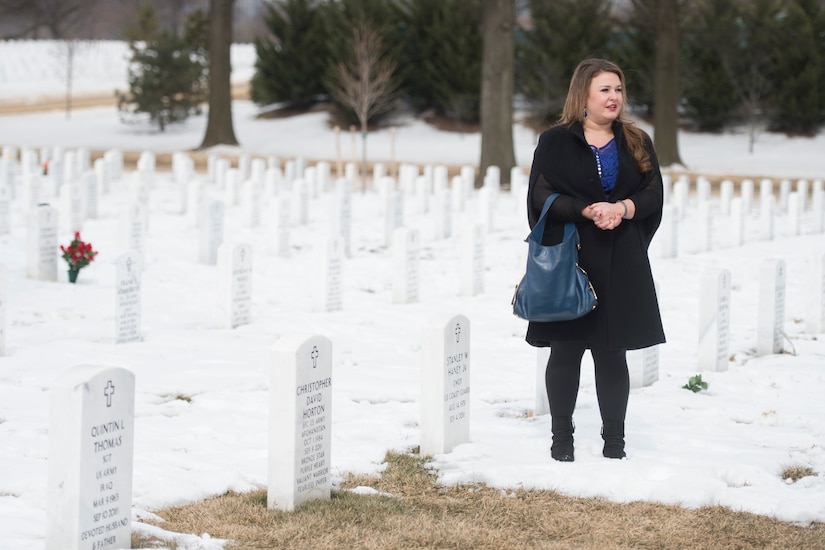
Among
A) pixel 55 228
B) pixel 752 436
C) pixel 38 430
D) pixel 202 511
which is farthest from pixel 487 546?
pixel 55 228

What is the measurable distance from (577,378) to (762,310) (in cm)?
366

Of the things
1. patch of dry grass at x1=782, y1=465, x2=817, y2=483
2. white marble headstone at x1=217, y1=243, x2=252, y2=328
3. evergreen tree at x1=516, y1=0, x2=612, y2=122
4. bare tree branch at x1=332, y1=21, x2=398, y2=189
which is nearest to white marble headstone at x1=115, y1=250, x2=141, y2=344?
white marble headstone at x1=217, y1=243, x2=252, y2=328

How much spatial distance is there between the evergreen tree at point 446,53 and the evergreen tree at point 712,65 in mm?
6147

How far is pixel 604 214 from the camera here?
17.5 feet

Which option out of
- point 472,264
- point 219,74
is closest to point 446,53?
point 219,74

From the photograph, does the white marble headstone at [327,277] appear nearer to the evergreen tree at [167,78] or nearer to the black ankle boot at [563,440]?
the black ankle boot at [563,440]

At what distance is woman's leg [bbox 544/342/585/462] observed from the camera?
18.4 ft

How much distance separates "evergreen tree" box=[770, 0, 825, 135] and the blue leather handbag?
29.1 m

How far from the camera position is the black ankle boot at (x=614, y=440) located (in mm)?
5645

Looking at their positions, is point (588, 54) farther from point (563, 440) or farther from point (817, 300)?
point (563, 440)

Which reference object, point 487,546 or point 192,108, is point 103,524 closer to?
point 487,546

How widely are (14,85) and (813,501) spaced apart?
163 feet

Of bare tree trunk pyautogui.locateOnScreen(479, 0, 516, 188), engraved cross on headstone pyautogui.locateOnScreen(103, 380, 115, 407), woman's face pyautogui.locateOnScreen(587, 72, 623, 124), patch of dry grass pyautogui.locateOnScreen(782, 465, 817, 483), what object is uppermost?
bare tree trunk pyautogui.locateOnScreen(479, 0, 516, 188)

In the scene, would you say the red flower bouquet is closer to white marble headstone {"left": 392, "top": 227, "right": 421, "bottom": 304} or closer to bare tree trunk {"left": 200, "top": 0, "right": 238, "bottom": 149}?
white marble headstone {"left": 392, "top": 227, "right": 421, "bottom": 304}
